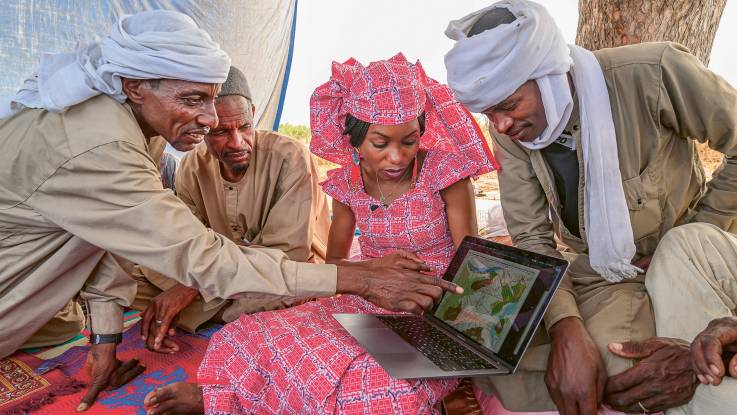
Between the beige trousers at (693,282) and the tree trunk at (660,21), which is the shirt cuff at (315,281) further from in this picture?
the tree trunk at (660,21)

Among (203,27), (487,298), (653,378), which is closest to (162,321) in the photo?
(487,298)

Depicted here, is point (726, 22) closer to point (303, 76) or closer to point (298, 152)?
point (303, 76)

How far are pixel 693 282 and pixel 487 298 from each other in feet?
2.00

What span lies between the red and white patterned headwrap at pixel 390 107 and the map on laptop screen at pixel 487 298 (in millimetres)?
492

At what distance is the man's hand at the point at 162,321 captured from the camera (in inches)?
104

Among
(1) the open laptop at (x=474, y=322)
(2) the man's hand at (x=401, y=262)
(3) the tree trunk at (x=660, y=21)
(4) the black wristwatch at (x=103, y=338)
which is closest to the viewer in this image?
(1) the open laptop at (x=474, y=322)

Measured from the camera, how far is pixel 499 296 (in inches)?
76.9

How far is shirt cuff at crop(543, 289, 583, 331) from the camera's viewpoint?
6.39ft

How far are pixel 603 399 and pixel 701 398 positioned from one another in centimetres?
29

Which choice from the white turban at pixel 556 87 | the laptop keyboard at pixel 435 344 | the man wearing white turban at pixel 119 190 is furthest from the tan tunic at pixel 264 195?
the white turban at pixel 556 87

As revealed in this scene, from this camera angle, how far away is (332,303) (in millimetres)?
2451

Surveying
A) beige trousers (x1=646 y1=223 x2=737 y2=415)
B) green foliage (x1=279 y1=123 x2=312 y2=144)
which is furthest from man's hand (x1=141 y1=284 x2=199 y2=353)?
green foliage (x1=279 y1=123 x2=312 y2=144)

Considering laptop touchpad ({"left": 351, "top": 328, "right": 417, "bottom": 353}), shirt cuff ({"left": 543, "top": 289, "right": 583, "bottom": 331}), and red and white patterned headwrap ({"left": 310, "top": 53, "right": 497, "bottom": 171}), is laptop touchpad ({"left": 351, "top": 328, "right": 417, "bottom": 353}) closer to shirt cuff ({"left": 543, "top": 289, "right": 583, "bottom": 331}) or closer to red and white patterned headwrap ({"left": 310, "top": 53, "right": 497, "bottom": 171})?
shirt cuff ({"left": 543, "top": 289, "right": 583, "bottom": 331})

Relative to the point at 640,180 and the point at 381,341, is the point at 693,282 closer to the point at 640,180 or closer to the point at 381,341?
the point at 640,180
